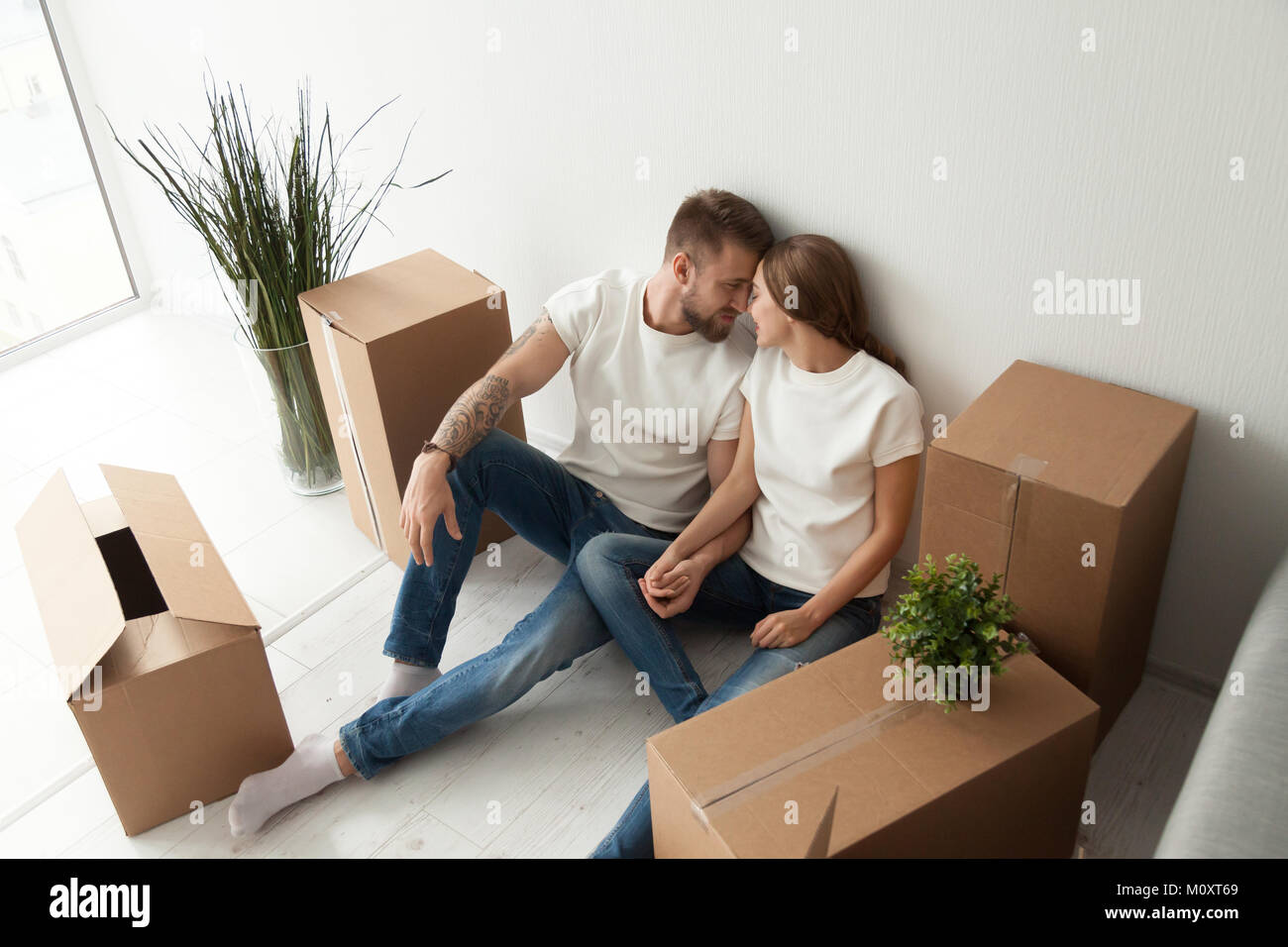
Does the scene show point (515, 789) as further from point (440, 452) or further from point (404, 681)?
point (440, 452)

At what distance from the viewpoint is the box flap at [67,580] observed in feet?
5.38

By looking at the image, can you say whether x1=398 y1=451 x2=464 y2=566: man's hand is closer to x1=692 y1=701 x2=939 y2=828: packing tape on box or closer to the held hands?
the held hands

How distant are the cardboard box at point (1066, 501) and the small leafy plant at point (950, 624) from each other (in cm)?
15

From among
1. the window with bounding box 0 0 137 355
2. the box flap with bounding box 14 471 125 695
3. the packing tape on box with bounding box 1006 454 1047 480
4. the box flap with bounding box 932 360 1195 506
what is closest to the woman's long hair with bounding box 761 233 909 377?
the box flap with bounding box 932 360 1195 506

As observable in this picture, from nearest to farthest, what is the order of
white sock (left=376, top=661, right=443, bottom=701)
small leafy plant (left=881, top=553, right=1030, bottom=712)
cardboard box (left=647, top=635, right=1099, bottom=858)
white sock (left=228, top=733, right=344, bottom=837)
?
cardboard box (left=647, top=635, right=1099, bottom=858)
small leafy plant (left=881, top=553, right=1030, bottom=712)
white sock (left=228, top=733, right=344, bottom=837)
white sock (left=376, top=661, right=443, bottom=701)

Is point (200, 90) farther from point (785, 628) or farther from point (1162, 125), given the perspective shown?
point (1162, 125)

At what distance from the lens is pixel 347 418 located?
231cm

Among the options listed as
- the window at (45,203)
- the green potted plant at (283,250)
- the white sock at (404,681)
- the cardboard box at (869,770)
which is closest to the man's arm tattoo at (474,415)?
the white sock at (404,681)

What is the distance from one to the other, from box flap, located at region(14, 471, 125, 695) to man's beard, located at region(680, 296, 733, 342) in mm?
1091

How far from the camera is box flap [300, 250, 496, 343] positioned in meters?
2.13

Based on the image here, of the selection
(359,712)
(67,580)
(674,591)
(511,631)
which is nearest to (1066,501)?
(674,591)

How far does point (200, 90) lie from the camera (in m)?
3.02

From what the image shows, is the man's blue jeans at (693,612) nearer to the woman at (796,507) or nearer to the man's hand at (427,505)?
the woman at (796,507)
